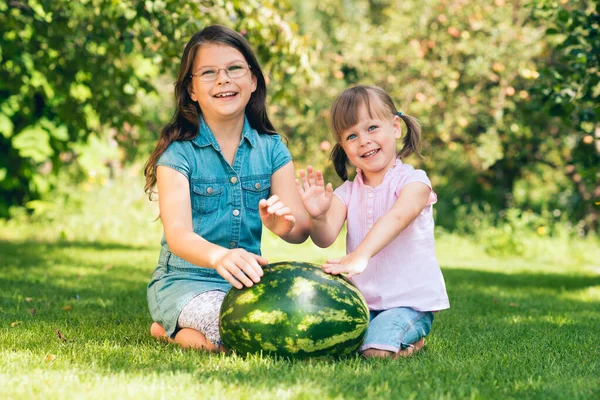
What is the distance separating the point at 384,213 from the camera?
3.71 m

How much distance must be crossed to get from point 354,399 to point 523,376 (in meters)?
0.85

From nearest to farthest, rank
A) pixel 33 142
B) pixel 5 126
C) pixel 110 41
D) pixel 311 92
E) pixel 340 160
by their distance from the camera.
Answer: pixel 340 160, pixel 110 41, pixel 5 126, pixel 33 142, pixel 311 92

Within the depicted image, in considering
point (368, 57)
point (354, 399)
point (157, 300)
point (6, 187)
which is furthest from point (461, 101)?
point (354, 399)

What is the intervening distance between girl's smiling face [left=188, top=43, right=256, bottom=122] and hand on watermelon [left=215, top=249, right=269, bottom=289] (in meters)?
0.98

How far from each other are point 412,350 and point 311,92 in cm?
874

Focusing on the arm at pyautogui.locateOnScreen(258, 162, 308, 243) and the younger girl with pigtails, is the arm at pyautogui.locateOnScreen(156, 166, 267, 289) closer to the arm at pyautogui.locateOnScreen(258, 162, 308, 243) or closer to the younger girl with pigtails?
the arm at pyautogui.locateOnScreen(258, 162, 308, 243)

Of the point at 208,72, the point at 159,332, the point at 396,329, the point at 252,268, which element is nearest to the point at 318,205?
the point at 252,268

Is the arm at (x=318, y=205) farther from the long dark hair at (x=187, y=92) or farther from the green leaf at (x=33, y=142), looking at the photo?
the green leaf at (x=33, y=142)

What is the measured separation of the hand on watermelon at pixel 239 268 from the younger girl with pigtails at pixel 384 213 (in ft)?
1.91

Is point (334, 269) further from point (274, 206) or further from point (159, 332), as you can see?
point (159, 332)

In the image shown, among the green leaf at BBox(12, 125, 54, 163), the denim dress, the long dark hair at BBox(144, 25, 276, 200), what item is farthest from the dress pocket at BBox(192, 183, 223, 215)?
the green leaf at BBox(12, 125, 54, 163)

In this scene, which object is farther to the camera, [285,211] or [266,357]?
[285,211]

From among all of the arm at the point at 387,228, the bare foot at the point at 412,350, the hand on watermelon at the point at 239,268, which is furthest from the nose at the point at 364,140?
the bare foot at the point at 412,350

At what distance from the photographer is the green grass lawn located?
2482 mm
